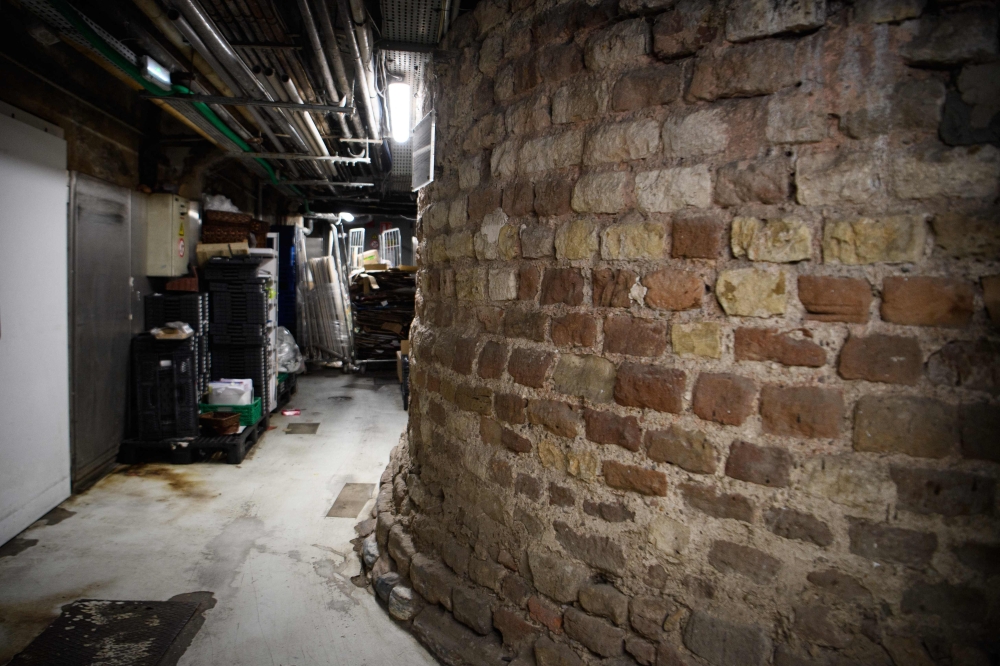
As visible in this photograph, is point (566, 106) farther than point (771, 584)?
Yes

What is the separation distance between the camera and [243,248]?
4961mm

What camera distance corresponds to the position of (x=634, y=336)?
1.58 m

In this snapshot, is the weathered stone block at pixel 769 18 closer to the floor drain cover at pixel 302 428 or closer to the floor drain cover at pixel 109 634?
the floor drain cover at pixel 109 634

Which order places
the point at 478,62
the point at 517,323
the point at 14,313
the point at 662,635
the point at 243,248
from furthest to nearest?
the point at 243,248 → the point at 14,313 → the point at 478,62 → the point at 517,323 → the point at 662,635

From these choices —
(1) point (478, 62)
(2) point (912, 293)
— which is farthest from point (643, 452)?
(1) point (478, 62)

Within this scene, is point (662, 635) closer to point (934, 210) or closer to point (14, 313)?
point (934, 210)

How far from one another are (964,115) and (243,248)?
518 centimetres

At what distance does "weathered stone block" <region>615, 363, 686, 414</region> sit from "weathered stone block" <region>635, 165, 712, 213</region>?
0.48 m

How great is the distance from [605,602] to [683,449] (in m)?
0.55

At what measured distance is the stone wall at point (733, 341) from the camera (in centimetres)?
121

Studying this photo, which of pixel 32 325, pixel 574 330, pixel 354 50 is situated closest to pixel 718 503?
pixel 574 330

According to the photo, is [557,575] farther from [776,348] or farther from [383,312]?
[383,312]

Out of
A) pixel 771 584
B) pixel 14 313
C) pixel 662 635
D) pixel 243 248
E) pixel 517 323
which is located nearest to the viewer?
pixel 771 584

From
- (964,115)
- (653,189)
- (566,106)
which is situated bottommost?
(653,189)
